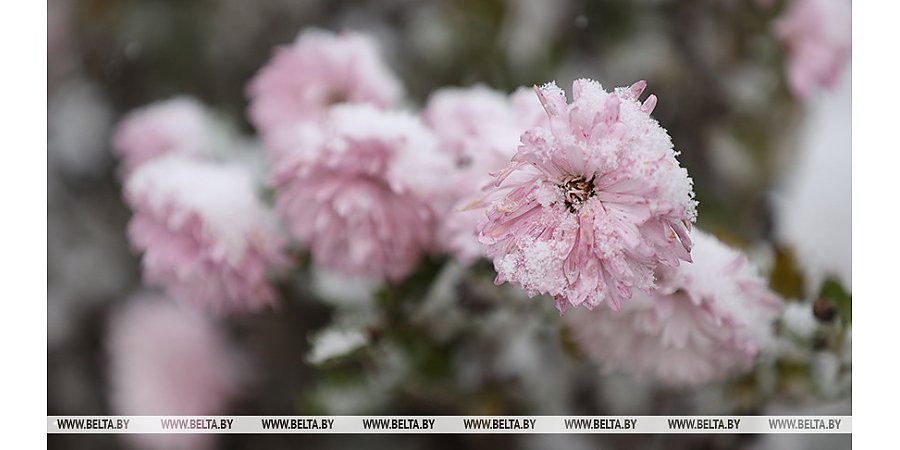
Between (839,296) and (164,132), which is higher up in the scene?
(164,132)

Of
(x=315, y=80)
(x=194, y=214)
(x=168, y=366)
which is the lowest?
(x=168, y=366)

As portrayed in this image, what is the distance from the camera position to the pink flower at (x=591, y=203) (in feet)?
1.39

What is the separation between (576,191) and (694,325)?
0.68 ft

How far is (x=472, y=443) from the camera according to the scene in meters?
0.64

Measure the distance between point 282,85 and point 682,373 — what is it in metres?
0.42

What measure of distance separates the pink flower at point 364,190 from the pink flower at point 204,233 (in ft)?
0.11

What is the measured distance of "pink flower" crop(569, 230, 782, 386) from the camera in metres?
0.56

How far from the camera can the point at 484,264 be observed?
61 cm

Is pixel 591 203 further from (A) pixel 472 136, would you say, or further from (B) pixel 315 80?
(B) pixel 315 80

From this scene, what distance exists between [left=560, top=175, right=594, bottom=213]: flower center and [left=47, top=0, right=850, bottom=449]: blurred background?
18cm

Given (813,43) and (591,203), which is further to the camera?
(813,43)

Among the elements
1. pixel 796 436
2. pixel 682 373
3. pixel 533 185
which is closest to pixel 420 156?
pixel 533 185

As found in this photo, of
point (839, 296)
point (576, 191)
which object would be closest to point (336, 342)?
point (576, 191)

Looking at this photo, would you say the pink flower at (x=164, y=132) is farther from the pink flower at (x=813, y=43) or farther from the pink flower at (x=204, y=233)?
the pink flower at (x=813, y=43)
